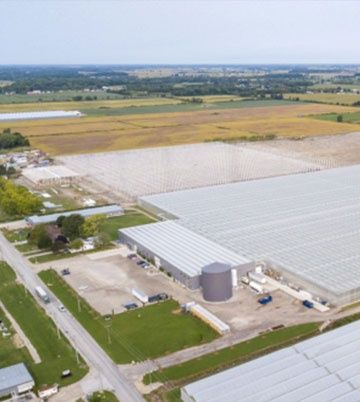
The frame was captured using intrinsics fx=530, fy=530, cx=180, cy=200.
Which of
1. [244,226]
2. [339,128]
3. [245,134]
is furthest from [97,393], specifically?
[339,128]

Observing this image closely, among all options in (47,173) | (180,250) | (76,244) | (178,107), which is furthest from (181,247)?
(178,107)

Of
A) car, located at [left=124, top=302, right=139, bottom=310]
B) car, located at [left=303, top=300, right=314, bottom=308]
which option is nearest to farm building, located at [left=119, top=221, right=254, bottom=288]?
car, located at [left=124, top=302, right=139, bottom=310]

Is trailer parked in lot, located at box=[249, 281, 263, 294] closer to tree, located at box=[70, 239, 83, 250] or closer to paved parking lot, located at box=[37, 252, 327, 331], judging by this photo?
Result: paved parking lot, located at box=[37, 252, 327, 331]

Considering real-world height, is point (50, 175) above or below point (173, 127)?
below

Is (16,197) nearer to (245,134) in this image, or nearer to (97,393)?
(97,393)

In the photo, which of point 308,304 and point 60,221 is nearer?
point 308,304

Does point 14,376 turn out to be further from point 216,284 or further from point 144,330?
point 216,284
